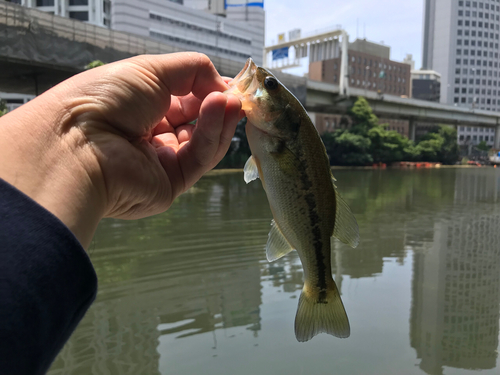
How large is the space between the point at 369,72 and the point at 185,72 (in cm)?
11419

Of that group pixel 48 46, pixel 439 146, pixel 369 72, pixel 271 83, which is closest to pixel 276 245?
pixel 271 83

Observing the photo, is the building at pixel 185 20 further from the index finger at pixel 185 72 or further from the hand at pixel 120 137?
the index finger at pixel 185 72

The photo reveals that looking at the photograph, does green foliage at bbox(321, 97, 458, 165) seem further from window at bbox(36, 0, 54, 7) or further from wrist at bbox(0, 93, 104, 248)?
window at bbox(36, 0, 54, 7)

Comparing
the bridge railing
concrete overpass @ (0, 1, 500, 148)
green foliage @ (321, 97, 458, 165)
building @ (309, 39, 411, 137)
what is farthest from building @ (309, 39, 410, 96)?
the bridge railing

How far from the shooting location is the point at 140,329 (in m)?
5.37

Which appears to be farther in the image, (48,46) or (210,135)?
(48,46)

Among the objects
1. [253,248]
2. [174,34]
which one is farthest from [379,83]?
[253,248]

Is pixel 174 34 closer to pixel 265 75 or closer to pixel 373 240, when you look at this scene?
pixel 373 240

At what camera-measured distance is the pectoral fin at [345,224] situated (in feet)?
6.67

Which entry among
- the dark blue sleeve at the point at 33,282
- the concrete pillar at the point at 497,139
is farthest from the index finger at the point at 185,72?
the concrete pillar at the point at 497,139

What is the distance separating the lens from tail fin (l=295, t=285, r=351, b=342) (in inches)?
75.2

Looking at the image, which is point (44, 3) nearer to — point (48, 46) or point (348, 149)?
point (48, 46)

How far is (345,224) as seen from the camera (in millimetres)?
2062

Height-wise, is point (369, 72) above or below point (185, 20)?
below
